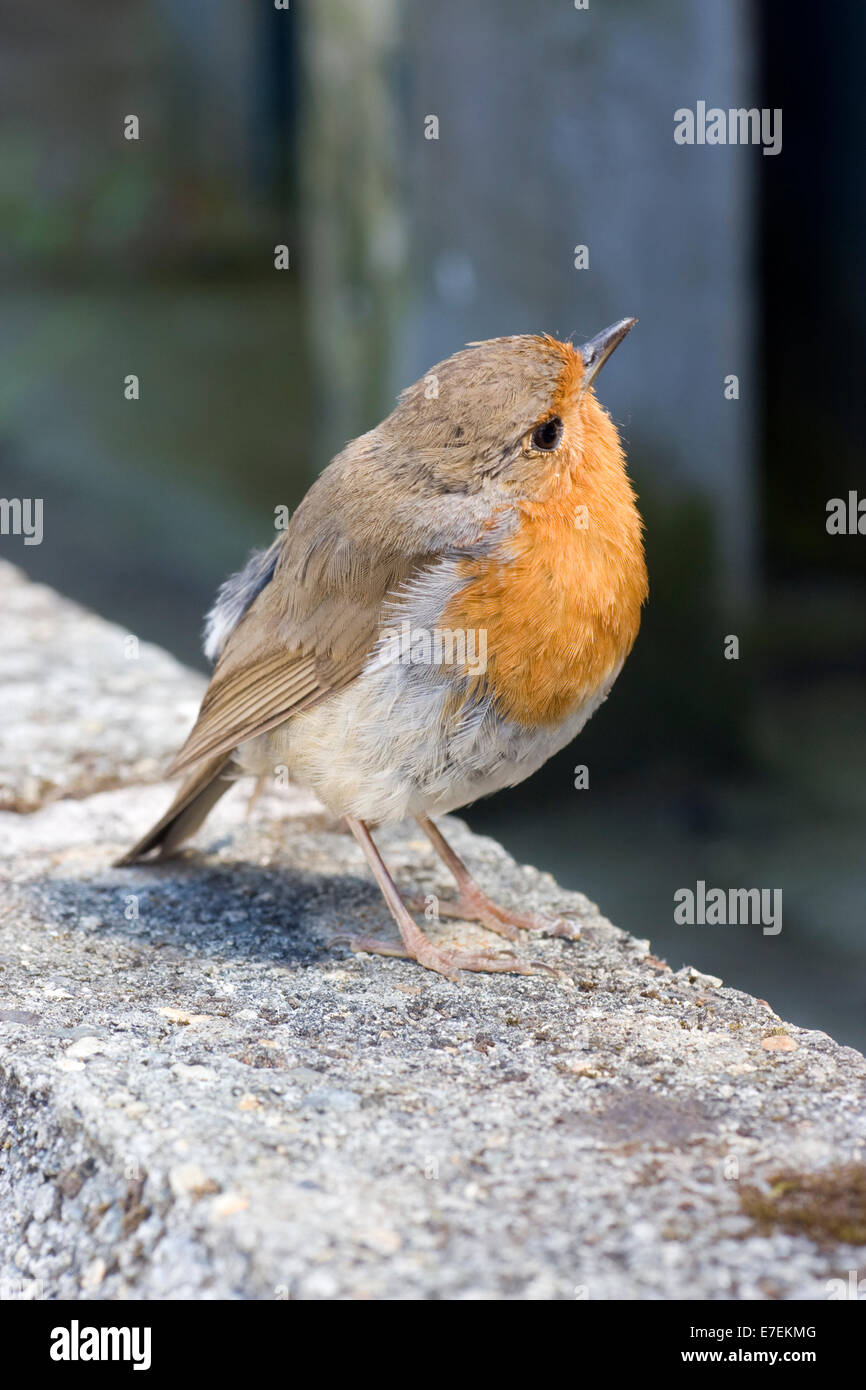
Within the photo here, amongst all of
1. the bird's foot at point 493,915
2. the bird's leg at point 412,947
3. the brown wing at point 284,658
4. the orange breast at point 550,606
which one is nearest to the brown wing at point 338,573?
the brown wing at point 284,658

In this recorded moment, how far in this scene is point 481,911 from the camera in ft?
11.3

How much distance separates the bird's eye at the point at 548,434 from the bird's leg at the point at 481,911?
0.82 meters

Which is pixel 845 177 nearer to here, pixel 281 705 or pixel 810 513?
pixel 810 513

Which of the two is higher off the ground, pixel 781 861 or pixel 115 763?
pixel 115 763

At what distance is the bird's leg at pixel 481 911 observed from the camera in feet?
11.0

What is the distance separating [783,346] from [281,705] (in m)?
6.94

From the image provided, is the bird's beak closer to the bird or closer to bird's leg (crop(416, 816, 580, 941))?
the bird

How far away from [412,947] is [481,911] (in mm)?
264

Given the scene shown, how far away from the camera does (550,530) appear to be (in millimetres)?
3156

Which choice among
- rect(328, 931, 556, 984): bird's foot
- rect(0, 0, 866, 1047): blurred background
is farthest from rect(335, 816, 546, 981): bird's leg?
rect(0, 0, 866, 1047): blurred background

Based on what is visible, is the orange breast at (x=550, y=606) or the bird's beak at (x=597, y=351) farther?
the bird's beak at (x=597, y=351)

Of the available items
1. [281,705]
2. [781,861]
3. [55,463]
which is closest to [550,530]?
[281,705]

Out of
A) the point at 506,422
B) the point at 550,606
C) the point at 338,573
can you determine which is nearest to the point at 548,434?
the point at 506,422

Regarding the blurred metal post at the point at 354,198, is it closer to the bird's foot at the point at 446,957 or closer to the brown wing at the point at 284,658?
the brown wing at the point at 284,658
